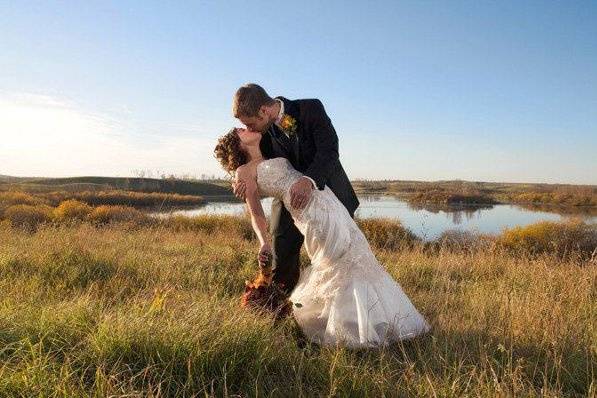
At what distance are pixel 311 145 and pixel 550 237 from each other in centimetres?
1359

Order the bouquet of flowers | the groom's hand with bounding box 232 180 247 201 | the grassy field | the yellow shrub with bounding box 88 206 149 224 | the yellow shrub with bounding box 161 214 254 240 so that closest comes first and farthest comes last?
the grassy field → the bouquet of flowers → the groom's hand with bounding box 232 180 247 201 → the yellow shrub with bounding box 161 214 254 240 → the yellow shrub with bounding box 88 206 149 224

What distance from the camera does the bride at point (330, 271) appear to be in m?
3.24

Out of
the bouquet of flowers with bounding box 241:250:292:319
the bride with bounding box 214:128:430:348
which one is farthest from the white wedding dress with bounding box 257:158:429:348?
the bouquet of flowers with bounding box 241:250:292:319

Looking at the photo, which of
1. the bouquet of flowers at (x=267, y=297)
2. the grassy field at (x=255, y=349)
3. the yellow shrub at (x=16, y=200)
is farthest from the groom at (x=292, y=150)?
the yellow shrub at (x=16, y=200)

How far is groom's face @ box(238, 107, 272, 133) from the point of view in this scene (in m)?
3.27

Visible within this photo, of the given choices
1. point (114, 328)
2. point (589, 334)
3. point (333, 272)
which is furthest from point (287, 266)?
point (589, 334)

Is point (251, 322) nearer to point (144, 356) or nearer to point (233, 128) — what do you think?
point (144, 356)

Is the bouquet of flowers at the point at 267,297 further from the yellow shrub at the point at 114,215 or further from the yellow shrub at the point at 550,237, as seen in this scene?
the yellow shrub at the point at 114,215

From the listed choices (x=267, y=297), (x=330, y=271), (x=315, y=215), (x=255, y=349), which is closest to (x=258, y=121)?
(x=315, y=215)

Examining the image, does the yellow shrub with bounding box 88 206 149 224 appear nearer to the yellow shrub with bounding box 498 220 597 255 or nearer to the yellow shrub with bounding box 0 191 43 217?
the yellow shrub with bounding box 0 191 43 217

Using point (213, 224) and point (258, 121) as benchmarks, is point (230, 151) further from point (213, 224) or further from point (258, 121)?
point (213, 224)

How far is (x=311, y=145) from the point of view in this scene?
360 cm

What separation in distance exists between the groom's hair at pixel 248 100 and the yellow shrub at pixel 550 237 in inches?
482

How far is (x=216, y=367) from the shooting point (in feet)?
8.48
